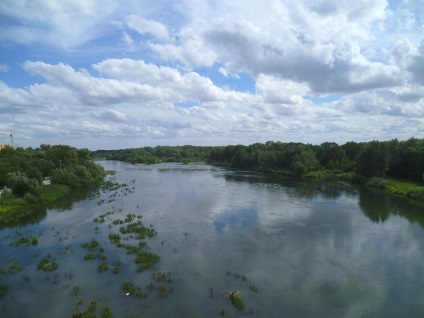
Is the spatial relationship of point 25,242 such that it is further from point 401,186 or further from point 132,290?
point 401,186

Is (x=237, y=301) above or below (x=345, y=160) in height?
below

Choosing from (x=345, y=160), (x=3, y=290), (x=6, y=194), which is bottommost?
(x=3, y=290)

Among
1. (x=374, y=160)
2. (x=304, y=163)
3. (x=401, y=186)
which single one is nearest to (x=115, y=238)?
(x=401, y=186)

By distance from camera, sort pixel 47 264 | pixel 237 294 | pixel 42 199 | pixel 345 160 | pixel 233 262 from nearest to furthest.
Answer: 1. pixel 237 294
2. pixel 47 264
3. pixel 233 262
4. pixel 42 199
5. pixel 345 160

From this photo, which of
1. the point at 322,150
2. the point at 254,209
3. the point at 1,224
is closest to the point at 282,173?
the point at 322,150

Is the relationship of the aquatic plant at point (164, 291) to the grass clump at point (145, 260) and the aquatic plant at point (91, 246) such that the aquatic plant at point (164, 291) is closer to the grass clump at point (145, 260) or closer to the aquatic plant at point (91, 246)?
the grass clump at point (145, 260)

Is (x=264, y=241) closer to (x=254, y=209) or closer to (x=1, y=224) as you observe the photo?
(x=254, y=209)

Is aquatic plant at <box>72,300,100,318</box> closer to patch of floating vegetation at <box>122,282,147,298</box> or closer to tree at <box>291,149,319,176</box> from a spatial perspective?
patch of floating vegetation at <box>122,282,147,298</box>
